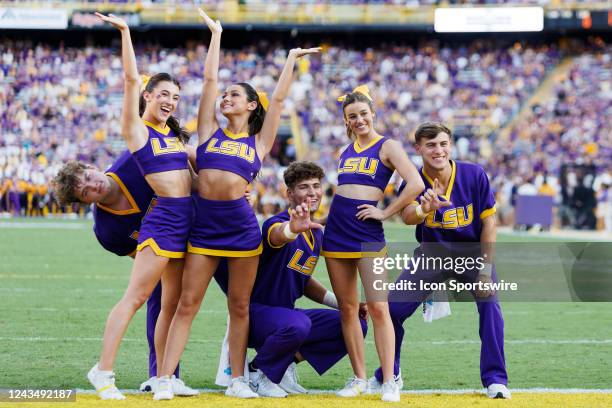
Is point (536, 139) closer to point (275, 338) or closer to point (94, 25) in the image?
point (94, 25)

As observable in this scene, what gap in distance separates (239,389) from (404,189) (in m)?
1.41

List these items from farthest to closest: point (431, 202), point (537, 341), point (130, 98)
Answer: point (537, 341) → point (431, 202) → point (130, 98)

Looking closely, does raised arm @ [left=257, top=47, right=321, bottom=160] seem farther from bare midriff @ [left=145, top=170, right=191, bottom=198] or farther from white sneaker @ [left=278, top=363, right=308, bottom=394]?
white sneaker @ [left=278, top=363, right=308, bottom=394]

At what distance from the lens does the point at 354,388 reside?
16.7 ft

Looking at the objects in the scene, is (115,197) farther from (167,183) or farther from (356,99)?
(356,99)

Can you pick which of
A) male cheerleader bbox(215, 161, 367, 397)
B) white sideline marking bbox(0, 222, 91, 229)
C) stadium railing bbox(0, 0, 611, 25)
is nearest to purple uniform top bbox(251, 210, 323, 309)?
male cheerleader bbox(215, 161, 367, 397)

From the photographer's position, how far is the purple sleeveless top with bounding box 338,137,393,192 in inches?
203

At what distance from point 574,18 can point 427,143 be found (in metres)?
27.8

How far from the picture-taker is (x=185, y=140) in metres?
5.38

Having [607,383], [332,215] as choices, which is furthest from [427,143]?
[607,383]

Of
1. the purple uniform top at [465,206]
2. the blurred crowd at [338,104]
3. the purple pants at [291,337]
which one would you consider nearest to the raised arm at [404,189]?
the purple uniform top at [465,206]

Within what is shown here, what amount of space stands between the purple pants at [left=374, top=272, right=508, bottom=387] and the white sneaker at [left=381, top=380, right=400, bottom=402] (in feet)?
1.05

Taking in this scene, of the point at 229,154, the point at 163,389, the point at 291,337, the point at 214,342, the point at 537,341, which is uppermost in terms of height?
the point at 229,154

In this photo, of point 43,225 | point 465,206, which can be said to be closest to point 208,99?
point 465,206
